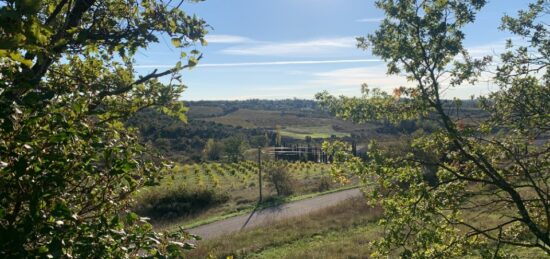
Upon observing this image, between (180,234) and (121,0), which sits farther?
(121,0)

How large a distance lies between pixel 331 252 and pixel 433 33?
9.46 m

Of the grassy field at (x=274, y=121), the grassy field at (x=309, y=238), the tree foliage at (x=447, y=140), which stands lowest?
the grassy field at (x=309, y=238)

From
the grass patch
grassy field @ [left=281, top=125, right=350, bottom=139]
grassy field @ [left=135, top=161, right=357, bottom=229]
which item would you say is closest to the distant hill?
grassy field @ [left=281, top=125, right=350, bottom=139]

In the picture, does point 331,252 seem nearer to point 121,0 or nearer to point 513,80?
A: point 513,80

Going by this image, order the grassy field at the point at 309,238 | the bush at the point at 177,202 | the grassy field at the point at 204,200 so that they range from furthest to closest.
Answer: the bush at the point at 177,202 < the grassy field at the point at 204,200 < the grassy field at the point at 309,238

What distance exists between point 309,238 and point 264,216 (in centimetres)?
624

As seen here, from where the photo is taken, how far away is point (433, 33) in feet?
19.2

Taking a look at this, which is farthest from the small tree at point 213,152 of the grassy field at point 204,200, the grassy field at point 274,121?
the grassy field at point 274,121

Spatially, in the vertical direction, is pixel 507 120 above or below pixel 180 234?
above

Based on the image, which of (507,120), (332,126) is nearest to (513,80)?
(507,120)

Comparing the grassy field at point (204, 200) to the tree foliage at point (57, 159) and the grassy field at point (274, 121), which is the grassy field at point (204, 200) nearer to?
the tree foliage at point (57, 159)

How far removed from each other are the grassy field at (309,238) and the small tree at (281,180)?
938 centimetres

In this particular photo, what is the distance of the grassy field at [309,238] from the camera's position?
45.9ft

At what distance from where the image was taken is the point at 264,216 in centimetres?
2269
